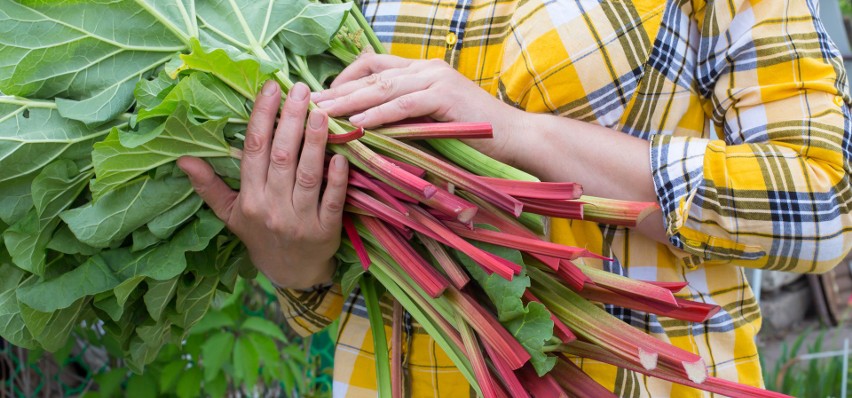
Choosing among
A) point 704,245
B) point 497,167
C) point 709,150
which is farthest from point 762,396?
point 497,167

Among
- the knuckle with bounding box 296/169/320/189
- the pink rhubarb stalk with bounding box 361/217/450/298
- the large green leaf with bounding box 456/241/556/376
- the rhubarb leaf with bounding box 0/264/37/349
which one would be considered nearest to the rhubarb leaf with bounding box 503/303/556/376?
the large green leaf with bounding box 456/241/556/376

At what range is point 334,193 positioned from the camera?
1.13m

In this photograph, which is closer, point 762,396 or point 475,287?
point 762,396

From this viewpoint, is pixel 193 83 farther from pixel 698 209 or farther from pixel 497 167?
pixel 698 209

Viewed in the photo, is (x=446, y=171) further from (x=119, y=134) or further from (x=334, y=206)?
(x=119, y=134)

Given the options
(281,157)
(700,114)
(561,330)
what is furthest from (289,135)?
(700,114)

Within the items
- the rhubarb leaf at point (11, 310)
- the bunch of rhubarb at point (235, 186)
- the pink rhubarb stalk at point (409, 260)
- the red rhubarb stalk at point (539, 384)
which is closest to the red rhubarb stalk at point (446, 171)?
the bunch of rhubarb at point (235, 186)

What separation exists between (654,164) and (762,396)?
13.0 inches

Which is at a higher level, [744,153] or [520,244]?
[744,153]

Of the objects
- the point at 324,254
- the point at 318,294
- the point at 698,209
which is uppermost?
the point at 698,209

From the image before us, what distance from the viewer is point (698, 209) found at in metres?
1.12

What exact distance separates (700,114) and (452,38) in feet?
1.29

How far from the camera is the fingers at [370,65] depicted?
120 cm

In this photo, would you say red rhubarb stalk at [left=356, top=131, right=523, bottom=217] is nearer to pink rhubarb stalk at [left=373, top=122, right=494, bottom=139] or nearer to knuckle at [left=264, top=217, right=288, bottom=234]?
pink rhubarb stalk at [left=373, top=122, right=494, bottom=139]
